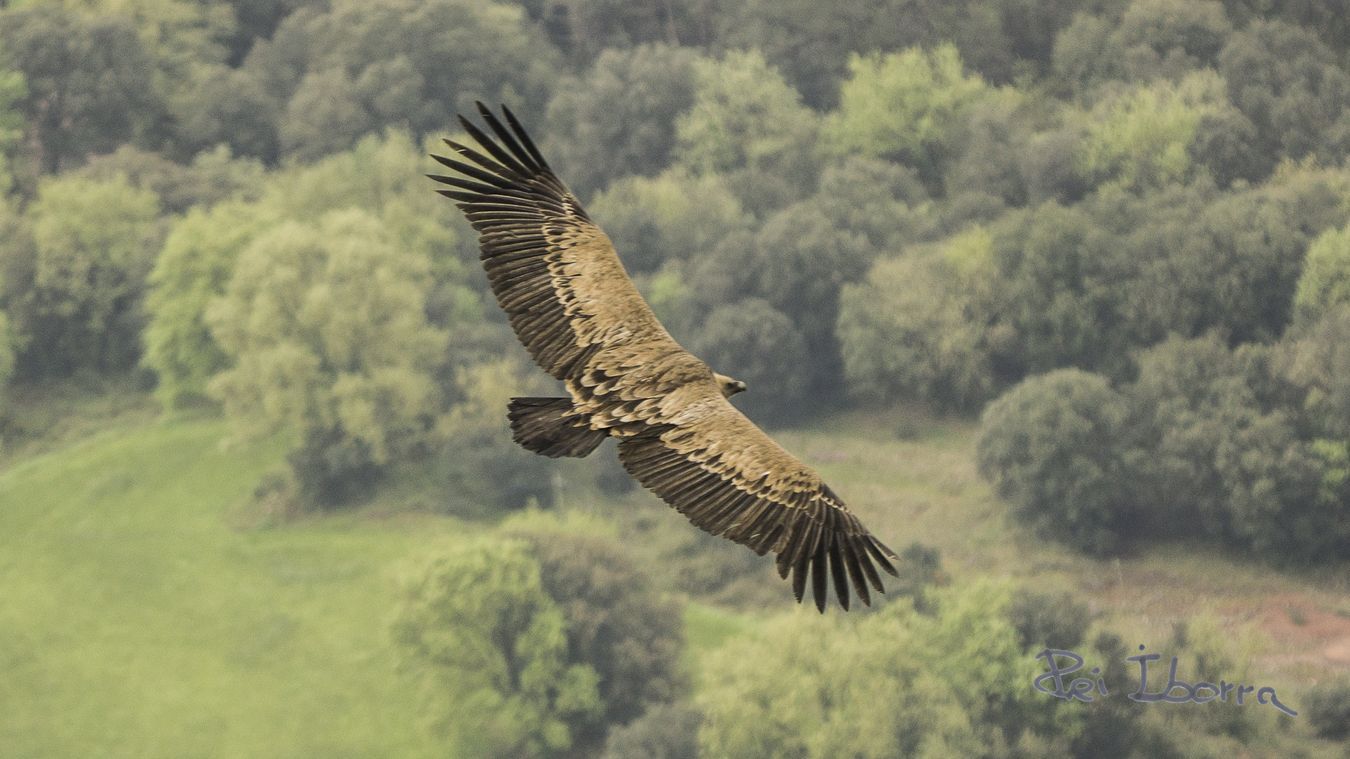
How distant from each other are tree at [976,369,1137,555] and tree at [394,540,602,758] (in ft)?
77.6

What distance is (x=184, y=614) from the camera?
331 feet

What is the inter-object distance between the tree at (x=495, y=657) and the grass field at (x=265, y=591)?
4.93 feet

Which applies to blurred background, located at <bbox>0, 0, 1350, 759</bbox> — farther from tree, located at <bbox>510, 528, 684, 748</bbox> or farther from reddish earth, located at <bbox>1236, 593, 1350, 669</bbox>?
reddish earth, located at <bbox>1236, 593, 1350, 669</bbox>

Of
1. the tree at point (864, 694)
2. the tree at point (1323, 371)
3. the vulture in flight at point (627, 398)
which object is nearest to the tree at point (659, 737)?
the tree at point (864, 694)

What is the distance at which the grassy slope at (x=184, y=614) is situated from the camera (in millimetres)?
91812

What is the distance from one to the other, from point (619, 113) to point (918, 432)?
3803 cm

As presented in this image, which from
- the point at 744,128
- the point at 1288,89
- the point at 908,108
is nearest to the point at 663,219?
the point at 744,128

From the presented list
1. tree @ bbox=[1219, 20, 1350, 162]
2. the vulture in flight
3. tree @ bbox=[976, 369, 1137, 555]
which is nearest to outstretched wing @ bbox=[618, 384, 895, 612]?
the vulture in flight

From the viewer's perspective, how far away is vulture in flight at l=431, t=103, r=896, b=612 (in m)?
22.6

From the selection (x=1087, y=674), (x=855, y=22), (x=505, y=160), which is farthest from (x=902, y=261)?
(x=505, y=160)

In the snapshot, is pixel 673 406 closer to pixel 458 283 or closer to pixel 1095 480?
pixel 1095 480

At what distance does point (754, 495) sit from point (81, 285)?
111898 millimetres

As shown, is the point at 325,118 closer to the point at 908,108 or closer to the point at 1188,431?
the point at 908,108

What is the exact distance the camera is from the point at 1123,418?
10581 cm
